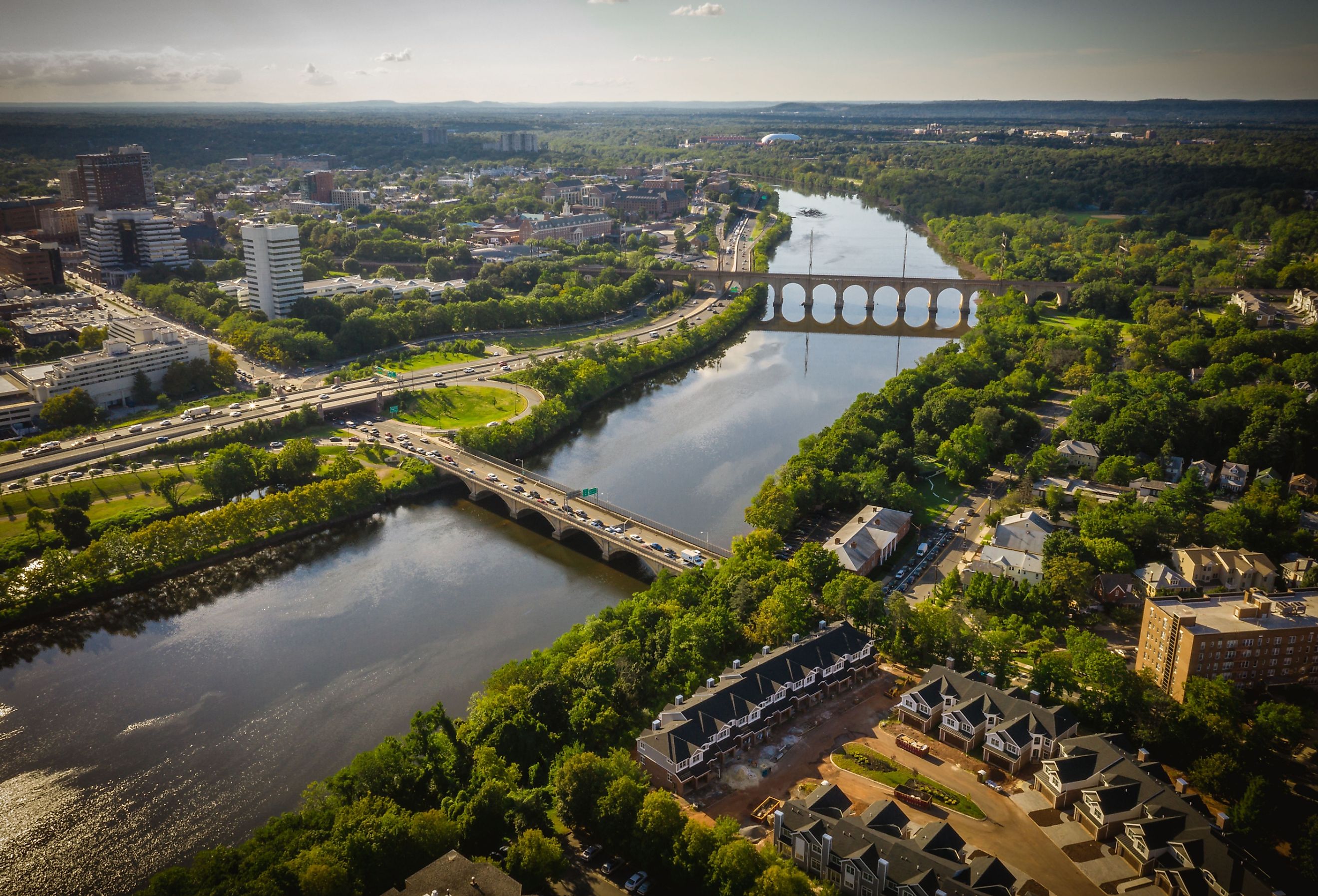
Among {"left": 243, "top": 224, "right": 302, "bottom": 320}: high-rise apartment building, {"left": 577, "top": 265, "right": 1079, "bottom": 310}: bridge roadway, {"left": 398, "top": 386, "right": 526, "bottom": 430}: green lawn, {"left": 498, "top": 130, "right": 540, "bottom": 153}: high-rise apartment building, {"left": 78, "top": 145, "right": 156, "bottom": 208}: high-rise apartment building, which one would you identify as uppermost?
{"left": 498, "top": 130, "right": 540, "bottom": 153}: high-rise apartment building

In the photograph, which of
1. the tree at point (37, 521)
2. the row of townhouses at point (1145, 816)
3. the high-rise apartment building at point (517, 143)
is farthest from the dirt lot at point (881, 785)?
the high-rise apartment building at point (517, 143)

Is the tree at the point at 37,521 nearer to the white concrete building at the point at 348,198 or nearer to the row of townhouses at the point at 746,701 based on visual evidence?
the row of townhouses at the point at 746,701

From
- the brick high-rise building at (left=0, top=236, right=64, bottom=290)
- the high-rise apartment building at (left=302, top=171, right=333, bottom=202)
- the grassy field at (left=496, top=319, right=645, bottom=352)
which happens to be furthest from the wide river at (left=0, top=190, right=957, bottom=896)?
the high-rise apartment building at (left=302, top=171, right=333, bottom=202)

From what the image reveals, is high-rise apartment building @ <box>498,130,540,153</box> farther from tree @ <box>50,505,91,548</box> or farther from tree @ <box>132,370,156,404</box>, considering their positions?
tree @ <box>50,505,91,548</box>

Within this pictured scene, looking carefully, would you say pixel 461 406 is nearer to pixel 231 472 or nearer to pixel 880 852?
pixel 231 472

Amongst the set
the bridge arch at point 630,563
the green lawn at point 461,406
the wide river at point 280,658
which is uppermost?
the green lawn at point 461,406

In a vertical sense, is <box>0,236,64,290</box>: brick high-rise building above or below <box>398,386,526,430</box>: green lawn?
above

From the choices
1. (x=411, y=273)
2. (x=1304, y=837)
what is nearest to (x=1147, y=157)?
(x=411, y=273)
